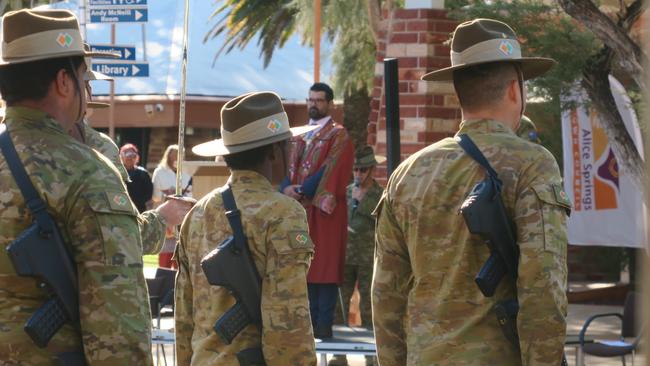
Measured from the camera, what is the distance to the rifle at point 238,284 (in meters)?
4.67

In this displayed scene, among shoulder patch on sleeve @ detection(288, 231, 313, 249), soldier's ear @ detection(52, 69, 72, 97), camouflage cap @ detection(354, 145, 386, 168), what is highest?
soldier's ear @ detection(52, 69, 72, 97)

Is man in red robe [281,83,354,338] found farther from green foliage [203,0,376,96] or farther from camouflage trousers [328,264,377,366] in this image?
green foliage [203,0,376,96]

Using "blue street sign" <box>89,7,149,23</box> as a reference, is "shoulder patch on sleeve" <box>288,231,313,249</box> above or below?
below

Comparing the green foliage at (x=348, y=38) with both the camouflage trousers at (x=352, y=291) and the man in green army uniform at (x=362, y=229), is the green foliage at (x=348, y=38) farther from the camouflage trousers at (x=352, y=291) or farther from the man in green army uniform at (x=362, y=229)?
the camouflage trousers at (x=352, y=291)

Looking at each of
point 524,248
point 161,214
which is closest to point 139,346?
point 524,248

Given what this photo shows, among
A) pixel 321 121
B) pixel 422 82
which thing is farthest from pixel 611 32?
pixel 321 121

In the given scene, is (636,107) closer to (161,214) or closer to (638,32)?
(638,32)

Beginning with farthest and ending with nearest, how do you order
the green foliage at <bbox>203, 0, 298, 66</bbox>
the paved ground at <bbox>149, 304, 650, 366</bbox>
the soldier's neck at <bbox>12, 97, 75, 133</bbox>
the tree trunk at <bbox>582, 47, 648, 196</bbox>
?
the green foliage at <bbox>203, 0, 298, 66</bbox> < the paved ground at <bbox>149, 304, 650, 366</bbox> < the tree trunk at <bbox>582, 47, 648, 196</bbox> < the soldier's neck at <bbox>12, 97, 75, 133</bbox>

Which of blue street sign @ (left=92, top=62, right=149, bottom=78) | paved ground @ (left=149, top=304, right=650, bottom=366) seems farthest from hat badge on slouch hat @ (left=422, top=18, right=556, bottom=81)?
blue street sign @ (left=92, top=62, right=149, bottom=78)

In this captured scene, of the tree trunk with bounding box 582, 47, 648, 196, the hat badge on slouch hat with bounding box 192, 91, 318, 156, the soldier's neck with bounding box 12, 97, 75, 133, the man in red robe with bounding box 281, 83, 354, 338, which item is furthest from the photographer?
the man in red robe with bounding box 281, 83, 354, 338

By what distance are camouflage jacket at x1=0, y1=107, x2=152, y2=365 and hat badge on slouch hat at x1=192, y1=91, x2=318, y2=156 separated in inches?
66.1

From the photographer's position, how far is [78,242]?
3.30 metres

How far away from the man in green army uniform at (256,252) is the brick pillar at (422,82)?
4.86m

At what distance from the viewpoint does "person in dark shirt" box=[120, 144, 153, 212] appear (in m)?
14.6
